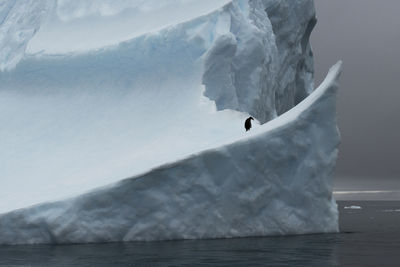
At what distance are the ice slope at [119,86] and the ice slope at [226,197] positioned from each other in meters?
0.78

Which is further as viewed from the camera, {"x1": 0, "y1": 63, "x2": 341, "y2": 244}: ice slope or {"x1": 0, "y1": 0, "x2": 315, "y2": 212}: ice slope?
{"x1": 0, "y1": 0, "x2": 315, "y2": 212}: ice slope

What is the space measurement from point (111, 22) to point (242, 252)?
40.3 ft

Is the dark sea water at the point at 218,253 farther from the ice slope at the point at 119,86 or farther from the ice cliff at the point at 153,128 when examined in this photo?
the ice slope at the point at 119,86

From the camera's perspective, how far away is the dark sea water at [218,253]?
983cm

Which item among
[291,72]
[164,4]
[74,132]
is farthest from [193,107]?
[291,72]

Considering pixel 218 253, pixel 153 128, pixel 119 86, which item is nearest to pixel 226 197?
pixel 218 253

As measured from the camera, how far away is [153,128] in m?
17.0

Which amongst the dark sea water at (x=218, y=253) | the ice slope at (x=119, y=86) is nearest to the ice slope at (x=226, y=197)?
the dark sea water at (x=218, y=253)

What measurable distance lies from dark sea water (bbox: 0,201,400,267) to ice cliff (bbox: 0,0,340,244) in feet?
2.38

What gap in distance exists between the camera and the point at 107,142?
55.8 ft

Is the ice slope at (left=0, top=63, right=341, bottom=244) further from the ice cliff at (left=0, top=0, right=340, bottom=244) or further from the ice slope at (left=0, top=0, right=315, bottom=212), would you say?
the ice slope at (left=0, top=0, right=315, bottom=212)

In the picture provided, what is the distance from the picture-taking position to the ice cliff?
13.2 meters

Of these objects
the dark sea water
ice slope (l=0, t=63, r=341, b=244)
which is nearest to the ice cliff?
ice slope (l=0, t=63, r=341, b=244)

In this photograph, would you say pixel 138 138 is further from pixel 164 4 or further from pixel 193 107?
pixel 164 4
